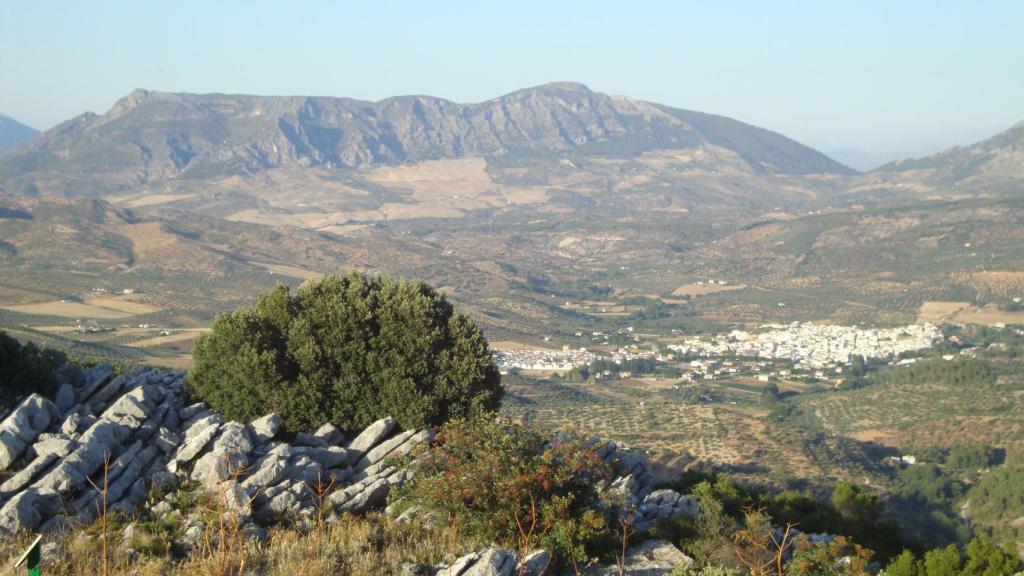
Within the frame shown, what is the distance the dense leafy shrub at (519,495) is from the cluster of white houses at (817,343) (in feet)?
262

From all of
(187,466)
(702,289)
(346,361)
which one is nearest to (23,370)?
(187,466)

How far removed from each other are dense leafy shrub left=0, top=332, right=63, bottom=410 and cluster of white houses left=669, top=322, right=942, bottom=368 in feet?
259

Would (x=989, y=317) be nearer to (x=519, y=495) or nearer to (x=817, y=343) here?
(x=817, y=343)

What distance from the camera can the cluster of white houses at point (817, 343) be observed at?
3637 inches

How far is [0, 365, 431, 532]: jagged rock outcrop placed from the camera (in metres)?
13.5

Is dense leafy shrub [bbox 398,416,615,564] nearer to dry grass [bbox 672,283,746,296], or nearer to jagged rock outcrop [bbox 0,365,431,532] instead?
jagged rock outcrop [bbox 0,365,431,532]

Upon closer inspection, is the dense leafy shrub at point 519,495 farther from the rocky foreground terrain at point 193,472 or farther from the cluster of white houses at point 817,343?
the cluster of white houses at point 817,343

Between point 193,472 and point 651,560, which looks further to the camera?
point 193,472

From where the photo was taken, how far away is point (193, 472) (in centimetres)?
1488

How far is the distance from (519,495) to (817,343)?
93367 millimetres

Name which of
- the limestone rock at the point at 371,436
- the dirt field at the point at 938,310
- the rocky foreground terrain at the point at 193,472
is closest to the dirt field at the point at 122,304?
the rocky foreground terrain at the point at 193,472

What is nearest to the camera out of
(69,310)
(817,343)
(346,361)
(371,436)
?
(371,436)

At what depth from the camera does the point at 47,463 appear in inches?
556

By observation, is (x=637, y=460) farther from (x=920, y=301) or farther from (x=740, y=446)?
(x=920, y=301)
